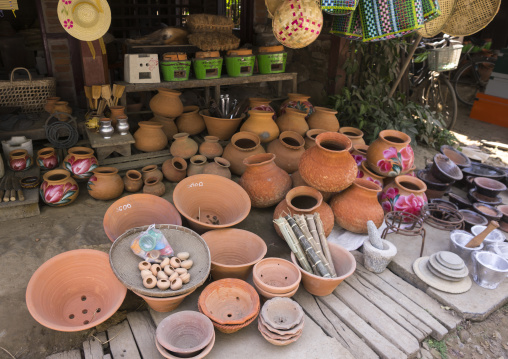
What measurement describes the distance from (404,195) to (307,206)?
91 centimetres

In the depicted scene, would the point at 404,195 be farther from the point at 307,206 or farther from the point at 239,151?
the point at 239,151

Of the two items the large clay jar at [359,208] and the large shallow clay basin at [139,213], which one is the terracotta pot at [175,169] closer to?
the large shallow clay basin at [139,213]

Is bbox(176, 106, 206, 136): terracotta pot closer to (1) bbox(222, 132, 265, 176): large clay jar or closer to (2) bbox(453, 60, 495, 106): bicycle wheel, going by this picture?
(1) bbox(222, 132, 265, 176): large clay jar

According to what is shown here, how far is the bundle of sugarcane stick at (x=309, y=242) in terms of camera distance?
2.52 m

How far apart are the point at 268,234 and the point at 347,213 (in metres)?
0.72

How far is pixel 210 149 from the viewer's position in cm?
389

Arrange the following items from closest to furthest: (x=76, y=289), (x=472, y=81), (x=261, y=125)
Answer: (x=76, y=289) → (x=261, y=125) → (x=472, y=81)

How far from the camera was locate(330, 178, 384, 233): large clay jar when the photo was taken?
120 inches

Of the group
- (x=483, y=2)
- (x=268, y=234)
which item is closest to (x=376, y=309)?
(x=268, y=234)

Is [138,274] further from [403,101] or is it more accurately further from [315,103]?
[403,101]

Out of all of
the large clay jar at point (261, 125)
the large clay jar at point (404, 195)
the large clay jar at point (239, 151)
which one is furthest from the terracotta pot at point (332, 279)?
the large clay jar at point (261, 125)

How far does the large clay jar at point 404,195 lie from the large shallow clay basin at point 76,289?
2.41 metres

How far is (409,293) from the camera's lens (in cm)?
264

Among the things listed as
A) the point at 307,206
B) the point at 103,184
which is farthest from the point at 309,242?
the point at 103,184
